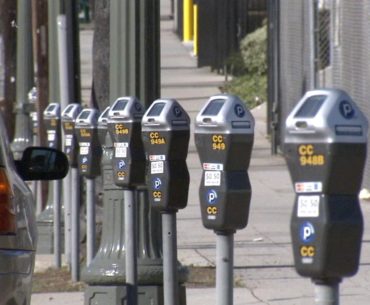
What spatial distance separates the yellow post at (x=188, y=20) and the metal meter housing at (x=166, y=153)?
2747 cm

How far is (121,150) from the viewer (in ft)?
22.0

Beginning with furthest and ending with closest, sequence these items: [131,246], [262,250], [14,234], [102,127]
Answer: [262,250] < [102,127] < [131,246] < [14,234]

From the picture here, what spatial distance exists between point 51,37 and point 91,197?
2.82m

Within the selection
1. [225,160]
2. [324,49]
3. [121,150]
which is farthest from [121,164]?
[324,49]

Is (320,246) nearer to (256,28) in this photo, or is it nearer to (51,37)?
(51,37)

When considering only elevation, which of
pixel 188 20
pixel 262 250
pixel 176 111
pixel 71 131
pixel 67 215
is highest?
pixel 176 111

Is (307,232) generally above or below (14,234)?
above

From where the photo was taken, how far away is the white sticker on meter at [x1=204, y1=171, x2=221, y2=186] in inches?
208

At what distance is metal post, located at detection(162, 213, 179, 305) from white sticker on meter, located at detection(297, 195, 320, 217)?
2.13m

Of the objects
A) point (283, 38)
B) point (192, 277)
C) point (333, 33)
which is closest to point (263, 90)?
point (283, 38)

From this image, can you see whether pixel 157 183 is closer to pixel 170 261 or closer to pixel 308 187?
pixel 170 261

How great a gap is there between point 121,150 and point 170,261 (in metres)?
0.90

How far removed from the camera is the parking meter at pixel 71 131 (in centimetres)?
941

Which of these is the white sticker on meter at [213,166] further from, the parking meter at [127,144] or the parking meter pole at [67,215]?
the parking meter pole at [67,215]
